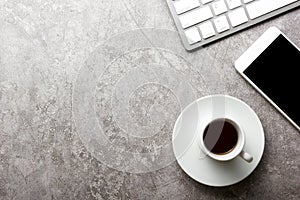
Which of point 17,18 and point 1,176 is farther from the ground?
point 17,18

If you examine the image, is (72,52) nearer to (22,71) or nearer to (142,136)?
(22,71)

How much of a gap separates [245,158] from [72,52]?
0.37 meters

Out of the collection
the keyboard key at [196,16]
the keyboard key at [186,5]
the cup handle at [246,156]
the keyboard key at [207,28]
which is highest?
the keyboard key at [186,5]

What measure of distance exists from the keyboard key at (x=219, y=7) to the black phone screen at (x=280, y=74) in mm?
107

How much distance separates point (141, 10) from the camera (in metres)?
0.90

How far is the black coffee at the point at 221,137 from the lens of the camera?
834 millimetres

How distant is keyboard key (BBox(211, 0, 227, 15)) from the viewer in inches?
34.5

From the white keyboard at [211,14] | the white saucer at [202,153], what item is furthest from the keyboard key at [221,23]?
the white saucer at [202,153]

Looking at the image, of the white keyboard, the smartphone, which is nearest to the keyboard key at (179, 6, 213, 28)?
the white keyboard

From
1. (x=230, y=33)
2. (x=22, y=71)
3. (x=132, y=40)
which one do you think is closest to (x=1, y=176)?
(x=22, y=71)

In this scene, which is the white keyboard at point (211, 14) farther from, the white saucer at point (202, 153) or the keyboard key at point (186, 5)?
the white saucer at point (202, 153)

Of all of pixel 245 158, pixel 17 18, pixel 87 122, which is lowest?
pixel 245 158

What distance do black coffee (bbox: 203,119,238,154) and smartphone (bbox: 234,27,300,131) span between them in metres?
0.10

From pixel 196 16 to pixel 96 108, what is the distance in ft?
0.81
